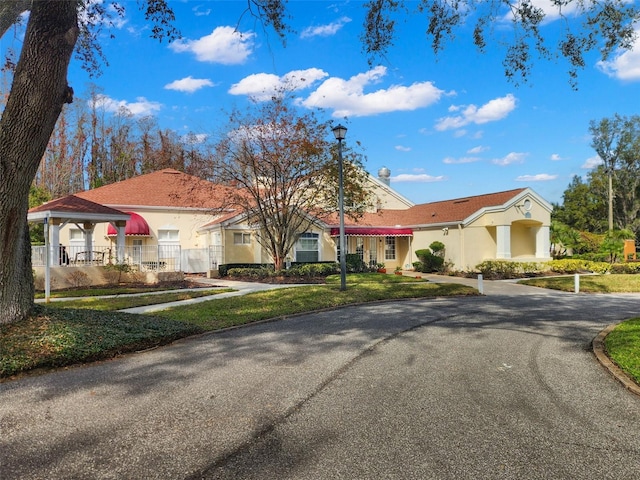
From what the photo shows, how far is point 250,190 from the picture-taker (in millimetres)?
20859

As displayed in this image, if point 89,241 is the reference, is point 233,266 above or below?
below

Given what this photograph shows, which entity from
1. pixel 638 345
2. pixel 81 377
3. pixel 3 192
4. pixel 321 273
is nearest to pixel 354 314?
pixel 638 345

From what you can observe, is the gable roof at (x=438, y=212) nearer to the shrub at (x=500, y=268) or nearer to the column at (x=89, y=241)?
the shrub at (x=500, y=268)

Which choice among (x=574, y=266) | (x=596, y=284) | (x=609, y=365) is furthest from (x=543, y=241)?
(x=609, y=365)

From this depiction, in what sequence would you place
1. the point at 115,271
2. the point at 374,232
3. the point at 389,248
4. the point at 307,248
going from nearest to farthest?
the point at 115,271, the point at 307,248, the point at 374,232, the point at 389,248

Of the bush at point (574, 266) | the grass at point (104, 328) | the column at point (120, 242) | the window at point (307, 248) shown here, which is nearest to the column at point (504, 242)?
the bush at point (574, 266)

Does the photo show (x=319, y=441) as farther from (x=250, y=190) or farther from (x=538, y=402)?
(x=250, y=190)

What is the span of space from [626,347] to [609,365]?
1144mm

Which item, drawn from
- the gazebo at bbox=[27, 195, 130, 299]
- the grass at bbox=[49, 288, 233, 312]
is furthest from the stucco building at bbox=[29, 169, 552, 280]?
the grass at bbox=[49, 288, 233, 312]

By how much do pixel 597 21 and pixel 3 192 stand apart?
10173 mm

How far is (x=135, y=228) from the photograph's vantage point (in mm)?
23531

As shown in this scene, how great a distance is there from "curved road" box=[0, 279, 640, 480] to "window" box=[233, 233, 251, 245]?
1563 centimetres

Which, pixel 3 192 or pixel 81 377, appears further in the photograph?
pixel 3 192

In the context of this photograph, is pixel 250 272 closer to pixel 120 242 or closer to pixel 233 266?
pixel 233 266
